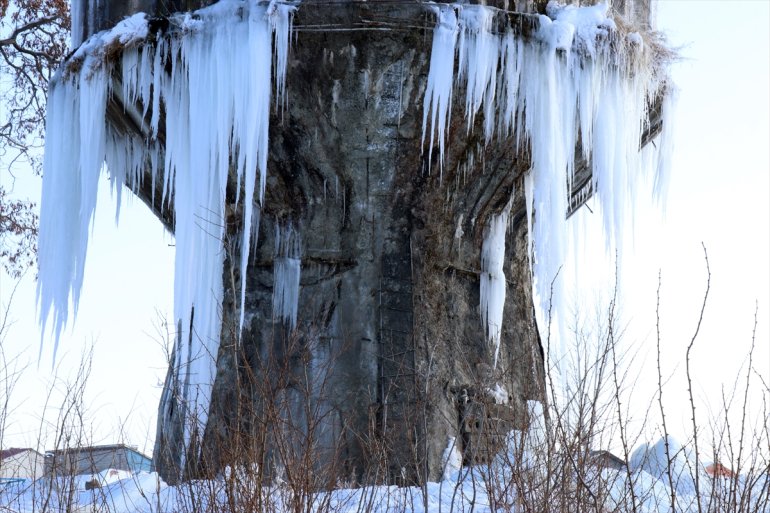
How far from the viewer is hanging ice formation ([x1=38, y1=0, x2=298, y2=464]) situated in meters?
10.4

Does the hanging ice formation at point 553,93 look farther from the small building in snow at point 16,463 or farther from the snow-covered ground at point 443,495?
the small building in snow at point 16,463

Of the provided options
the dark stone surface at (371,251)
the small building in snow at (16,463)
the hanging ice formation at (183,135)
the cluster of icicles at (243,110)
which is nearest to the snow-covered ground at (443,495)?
the small building in snow at (16,463)

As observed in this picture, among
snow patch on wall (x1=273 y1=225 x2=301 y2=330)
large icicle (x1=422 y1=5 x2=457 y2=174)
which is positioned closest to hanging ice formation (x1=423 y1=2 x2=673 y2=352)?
large icicle (x1=422 y1=5 x2=457 y2=174)

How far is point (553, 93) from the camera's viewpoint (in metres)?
10.5

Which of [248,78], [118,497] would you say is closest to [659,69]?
[248,78]

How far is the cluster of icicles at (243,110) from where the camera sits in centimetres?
1035

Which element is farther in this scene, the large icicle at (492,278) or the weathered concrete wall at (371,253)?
the large icicle at (492,278)

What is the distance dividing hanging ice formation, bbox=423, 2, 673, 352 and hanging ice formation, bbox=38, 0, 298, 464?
147cm

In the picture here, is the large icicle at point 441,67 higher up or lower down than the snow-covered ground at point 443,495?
higher up

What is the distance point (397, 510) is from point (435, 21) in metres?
4.12

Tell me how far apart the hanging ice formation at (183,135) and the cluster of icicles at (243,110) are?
12mm

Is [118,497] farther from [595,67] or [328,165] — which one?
[595,67]

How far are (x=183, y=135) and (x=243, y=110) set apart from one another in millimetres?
675

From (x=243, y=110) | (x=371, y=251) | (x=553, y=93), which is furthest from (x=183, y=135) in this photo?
(x=553, y=93)
